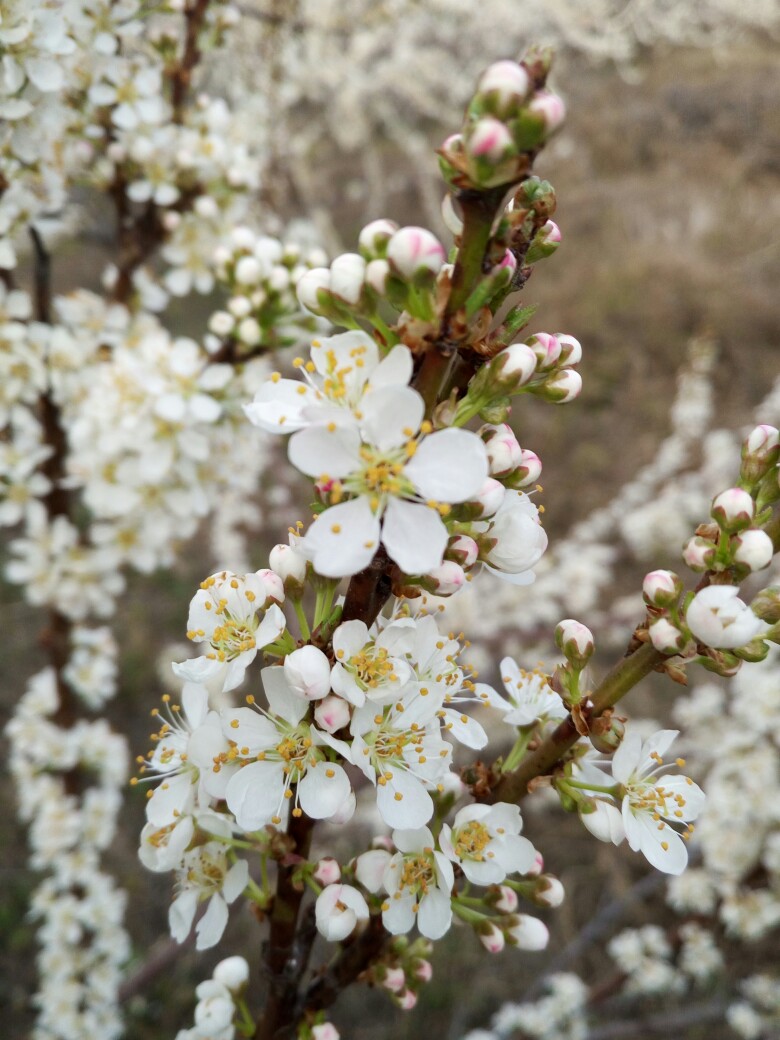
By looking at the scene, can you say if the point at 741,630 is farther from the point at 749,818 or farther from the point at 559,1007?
the point at 559,1007

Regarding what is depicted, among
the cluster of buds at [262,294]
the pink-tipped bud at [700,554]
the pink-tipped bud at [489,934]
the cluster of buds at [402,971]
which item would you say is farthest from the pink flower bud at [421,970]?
the cluster of buds at [262,294]

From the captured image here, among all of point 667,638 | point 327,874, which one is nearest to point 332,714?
point 327,874

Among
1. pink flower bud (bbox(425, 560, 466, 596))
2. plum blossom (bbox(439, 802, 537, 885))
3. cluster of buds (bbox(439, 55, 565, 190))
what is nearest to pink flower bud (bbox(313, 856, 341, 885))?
plum blossom (bbox(439, 802, 537, 885))

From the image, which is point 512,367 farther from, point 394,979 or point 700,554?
point 394,979

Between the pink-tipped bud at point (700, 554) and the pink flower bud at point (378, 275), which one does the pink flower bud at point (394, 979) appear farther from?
the pink flower bud at point (378, 275)

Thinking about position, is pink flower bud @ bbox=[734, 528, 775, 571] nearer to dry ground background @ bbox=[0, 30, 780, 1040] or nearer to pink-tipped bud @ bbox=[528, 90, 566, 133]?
pink-tipped bud @ bbox=[528, 90, 566, 133]
